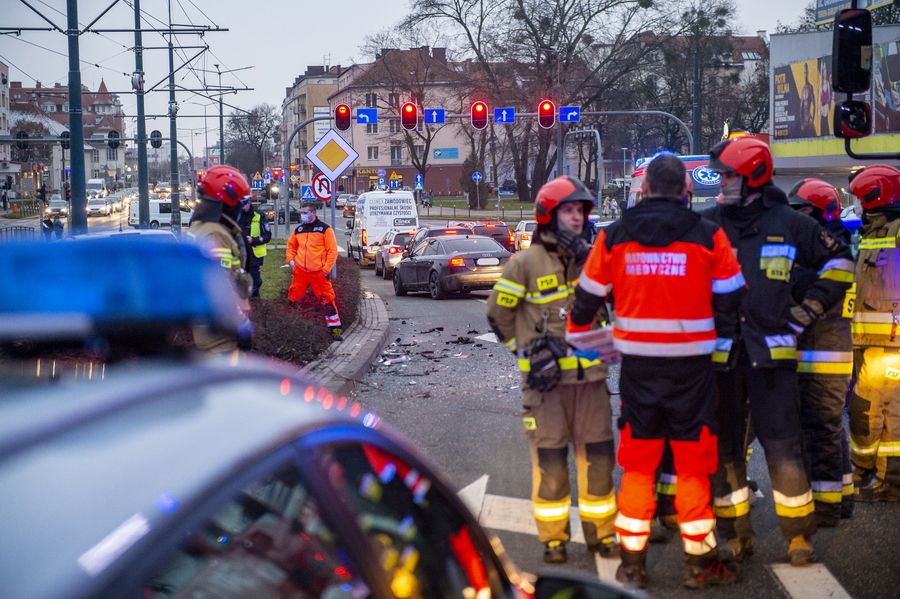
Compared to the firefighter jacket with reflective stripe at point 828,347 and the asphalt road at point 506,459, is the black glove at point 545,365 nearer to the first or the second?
the asphalt road at point 506,459

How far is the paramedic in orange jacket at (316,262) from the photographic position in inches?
507

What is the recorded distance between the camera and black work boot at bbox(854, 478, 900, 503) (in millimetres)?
5805

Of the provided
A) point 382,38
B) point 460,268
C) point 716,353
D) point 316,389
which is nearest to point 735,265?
point 716,353

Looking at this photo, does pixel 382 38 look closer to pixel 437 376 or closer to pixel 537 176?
pixel 537 176

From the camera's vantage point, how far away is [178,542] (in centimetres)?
121

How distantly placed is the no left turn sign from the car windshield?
3.27m

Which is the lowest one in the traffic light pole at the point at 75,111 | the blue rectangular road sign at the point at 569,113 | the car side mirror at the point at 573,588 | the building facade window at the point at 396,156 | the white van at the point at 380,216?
the car side mirror at the point at 573,588

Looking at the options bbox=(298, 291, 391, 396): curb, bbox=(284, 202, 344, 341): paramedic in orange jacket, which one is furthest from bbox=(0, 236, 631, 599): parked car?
bbox=(284, 202, 344, 341): paramedic in orange jacket

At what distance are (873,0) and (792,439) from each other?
5842 millimetres

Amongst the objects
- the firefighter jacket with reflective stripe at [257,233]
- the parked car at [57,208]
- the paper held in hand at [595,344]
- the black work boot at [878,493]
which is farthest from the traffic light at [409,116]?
the parked car at [57,208]

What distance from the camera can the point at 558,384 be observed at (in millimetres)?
4738

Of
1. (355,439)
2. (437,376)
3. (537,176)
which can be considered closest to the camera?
(355,439)

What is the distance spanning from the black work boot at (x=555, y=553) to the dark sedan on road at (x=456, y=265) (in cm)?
1434

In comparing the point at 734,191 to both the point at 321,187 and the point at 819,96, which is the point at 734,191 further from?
the point at 819,96
